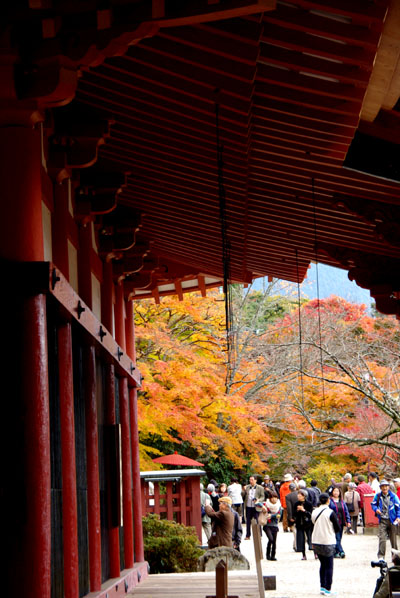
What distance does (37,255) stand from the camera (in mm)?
5062

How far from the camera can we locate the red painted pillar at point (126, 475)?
9906 mm

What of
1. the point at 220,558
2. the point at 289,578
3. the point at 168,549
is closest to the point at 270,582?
the point at 220,558

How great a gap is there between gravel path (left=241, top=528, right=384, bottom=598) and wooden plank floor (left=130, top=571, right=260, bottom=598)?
2199mm

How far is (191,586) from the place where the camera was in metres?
9.18

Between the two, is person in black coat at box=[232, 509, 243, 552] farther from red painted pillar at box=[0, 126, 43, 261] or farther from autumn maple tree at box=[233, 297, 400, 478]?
red painted pillar at box=[0, 126, 43, 261]

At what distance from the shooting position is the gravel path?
12492 mm

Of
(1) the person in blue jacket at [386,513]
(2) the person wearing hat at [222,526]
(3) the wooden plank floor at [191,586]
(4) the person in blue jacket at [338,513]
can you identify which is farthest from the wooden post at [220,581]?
(4) the person in blue jacket at [338,513]

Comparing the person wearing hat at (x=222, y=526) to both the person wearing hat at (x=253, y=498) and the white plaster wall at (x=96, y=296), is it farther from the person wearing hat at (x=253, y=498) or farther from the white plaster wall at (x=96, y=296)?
the white plaster wall at (x=96, y=296)

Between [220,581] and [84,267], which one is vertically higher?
[84,267]

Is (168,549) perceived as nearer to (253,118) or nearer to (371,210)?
(371,210)

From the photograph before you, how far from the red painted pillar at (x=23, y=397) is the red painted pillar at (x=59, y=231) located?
1.51m

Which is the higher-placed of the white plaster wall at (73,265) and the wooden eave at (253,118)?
the wooden eave at (253,118)

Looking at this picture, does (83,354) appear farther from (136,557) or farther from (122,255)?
(136,557)

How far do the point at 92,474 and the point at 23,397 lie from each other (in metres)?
2.86
